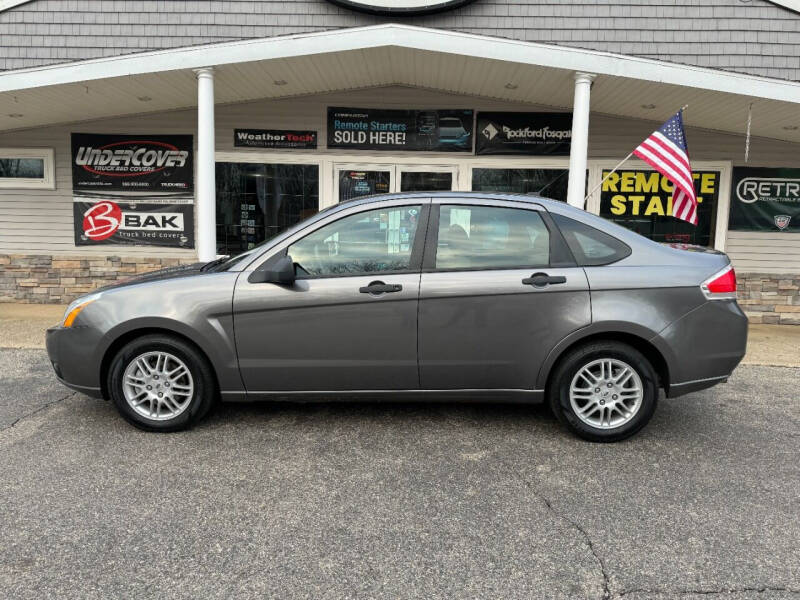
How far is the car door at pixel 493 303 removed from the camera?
400 centimetres

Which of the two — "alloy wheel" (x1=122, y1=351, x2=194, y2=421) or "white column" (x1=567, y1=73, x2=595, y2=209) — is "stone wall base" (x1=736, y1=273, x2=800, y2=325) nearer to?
"white column" (x1=567, y1=73, x2=595, y2=209)

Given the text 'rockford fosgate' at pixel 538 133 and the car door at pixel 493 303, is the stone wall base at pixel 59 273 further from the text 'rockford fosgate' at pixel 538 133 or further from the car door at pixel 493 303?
the car door at pixel 493 303

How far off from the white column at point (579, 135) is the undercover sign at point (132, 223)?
574 centimetres

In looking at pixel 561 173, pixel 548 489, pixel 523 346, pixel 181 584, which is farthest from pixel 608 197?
pixel 181 584

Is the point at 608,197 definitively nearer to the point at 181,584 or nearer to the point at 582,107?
the point at 582,107

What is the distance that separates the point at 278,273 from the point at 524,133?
6.39m

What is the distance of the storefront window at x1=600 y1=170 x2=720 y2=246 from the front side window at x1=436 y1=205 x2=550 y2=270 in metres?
5.68

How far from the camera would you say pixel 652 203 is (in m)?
9.34

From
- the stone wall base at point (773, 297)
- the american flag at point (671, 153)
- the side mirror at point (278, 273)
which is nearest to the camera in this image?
the side mirror at point (278, 273)

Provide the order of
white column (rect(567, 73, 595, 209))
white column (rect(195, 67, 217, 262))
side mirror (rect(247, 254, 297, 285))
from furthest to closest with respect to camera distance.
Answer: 1. white column (rect(195, 67, 217, 262))
2. white column (rect(567, 73, 595, 209))
3. side mirror (rect(247, 254, 297, 285))

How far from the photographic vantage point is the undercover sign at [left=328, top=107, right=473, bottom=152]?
926cm

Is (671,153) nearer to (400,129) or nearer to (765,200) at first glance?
(765,200)

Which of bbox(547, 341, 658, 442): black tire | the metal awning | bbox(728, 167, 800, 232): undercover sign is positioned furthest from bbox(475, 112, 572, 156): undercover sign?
bbox(547, 341, 658, 442): black tire

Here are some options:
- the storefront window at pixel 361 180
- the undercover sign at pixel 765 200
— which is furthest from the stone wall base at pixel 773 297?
the storefront window at pixel 361 180
